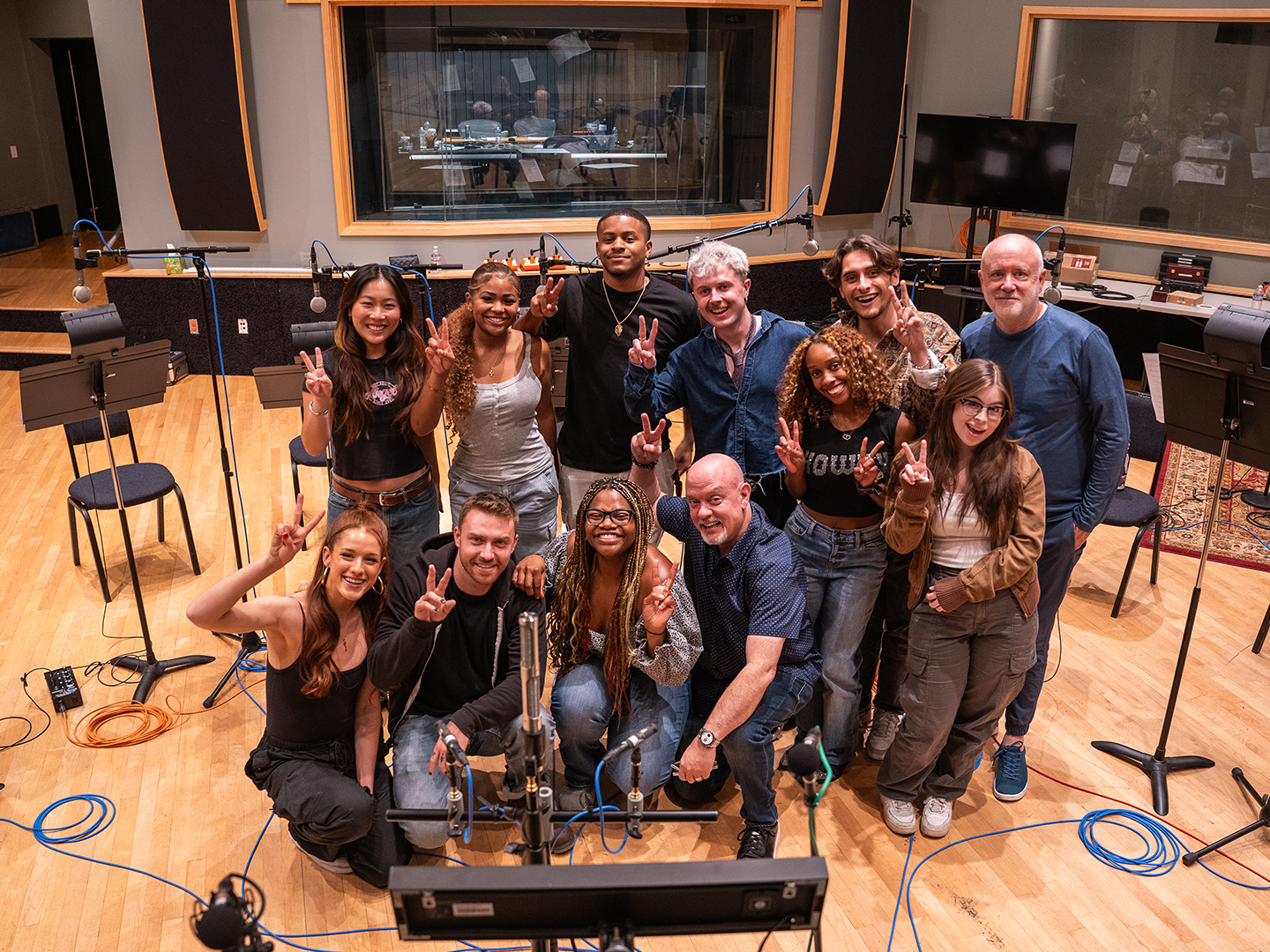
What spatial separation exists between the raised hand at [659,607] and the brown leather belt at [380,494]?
3.21 feet

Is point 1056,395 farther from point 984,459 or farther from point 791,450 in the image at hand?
point 791,450

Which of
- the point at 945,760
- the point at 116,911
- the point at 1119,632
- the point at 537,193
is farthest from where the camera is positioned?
the point at 537,193

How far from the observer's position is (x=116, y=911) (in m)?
2.79

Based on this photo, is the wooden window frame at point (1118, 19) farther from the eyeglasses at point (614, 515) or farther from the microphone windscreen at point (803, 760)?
the microphone windscreen at point (803, 760)

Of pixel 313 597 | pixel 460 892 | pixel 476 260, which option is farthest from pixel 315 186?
pixel 460 892

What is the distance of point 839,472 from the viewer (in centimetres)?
297

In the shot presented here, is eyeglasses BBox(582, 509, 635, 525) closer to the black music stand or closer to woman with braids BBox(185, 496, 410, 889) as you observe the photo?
woman with braids BBox(185, 496, 410, 889)

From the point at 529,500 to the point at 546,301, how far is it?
68 cm

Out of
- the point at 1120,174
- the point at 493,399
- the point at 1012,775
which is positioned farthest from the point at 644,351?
the point at 1120,174

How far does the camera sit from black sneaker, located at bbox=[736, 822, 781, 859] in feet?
9.66

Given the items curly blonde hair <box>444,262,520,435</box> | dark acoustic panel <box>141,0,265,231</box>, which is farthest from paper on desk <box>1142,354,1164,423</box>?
dark acoustic panel <box>141,0,265,231</box>

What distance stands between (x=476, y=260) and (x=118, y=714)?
4.39 meters

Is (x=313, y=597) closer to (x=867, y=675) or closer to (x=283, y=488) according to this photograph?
(x=867, y=675)

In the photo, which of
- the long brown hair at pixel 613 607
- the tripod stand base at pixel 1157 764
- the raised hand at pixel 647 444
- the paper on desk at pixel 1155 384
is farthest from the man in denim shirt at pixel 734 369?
the tripod stand base at pixel 1157 764
